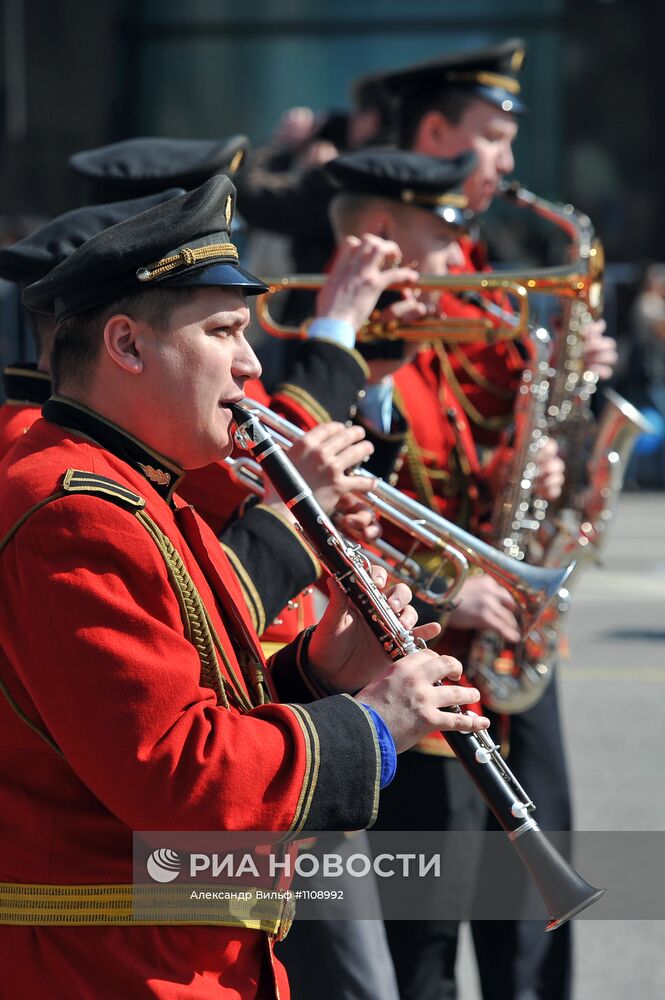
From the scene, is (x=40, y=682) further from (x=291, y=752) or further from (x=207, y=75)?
(x=207, y=75)

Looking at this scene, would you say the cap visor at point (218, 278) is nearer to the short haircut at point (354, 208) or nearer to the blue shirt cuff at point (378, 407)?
the blue shirt cuff at point (378, 407)

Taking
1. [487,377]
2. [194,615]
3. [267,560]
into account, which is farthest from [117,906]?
[487,377]

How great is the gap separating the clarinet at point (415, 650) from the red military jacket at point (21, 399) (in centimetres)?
56

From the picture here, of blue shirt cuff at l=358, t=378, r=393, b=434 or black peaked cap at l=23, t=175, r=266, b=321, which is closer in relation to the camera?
black peaked cap at l=23, t=175, r=266, b=321

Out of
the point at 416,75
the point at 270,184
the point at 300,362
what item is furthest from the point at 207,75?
the point at 300,362

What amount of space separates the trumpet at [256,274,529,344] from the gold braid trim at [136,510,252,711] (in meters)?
1.36

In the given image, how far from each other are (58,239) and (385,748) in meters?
1.18

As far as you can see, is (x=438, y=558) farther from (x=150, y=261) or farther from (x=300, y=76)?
(x=300, y=76)

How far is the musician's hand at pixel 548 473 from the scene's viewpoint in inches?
146

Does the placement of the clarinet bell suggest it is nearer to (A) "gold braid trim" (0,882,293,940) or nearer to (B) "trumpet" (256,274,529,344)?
(A) "gold braid trim" (0,882,293,940)

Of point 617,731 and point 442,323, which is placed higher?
point 442,323

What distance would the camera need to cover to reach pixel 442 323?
3330mm

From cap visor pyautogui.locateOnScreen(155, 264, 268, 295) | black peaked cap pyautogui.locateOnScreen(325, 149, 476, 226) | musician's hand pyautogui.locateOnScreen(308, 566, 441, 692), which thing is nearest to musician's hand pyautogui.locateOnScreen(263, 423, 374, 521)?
musician's hand pyautogui.locateOnScreen(308, 566, 441, 692)

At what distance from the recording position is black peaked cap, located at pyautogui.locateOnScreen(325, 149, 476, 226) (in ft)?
11.1
